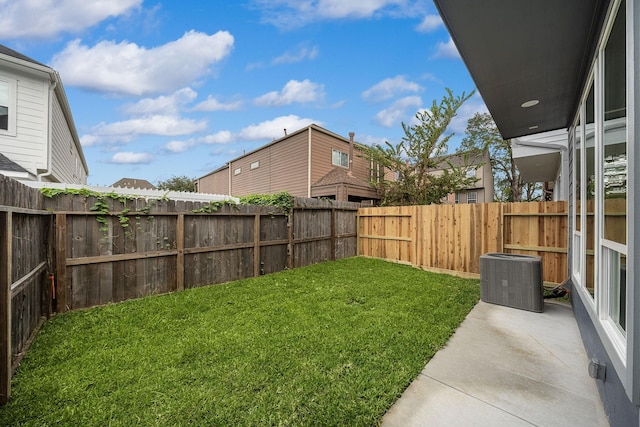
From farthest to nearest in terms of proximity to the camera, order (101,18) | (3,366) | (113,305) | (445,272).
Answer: (101,18) < (445,272) < (113,305) < (3,366)

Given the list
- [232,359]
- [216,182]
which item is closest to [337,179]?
[232,359]

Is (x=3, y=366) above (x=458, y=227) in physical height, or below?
below

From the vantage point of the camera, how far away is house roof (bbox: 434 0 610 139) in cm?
201

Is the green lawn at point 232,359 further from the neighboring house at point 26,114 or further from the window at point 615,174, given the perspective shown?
the neighboring house at point 26,114

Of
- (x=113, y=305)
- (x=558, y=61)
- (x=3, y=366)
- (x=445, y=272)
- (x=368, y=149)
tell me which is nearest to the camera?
(x=3, y=366)

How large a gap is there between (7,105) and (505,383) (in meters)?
9.78

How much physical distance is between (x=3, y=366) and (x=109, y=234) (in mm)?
2553

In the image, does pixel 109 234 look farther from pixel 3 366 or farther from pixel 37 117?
pixel 37 117

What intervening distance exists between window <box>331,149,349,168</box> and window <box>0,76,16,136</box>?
36.9 feet

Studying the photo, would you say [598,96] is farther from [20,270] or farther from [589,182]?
[20,270]

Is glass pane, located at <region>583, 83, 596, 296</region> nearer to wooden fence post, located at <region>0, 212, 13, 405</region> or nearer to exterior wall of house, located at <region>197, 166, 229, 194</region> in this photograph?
wooden fence post, located at <region>0, 212, 13, 405</region>

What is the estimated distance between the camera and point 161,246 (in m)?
4.66

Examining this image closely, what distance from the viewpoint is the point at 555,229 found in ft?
16.5

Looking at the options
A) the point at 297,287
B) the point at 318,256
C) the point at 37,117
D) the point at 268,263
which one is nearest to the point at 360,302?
the point at 297,287
